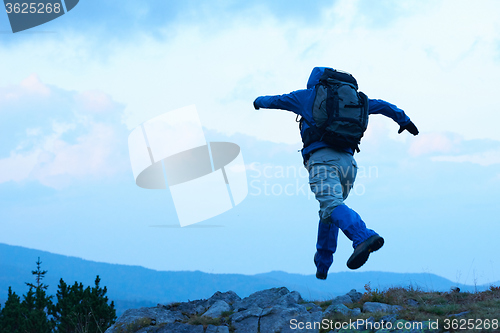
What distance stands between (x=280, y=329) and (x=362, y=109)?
333 centimetres

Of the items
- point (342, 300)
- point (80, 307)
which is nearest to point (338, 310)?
point (342, 300)

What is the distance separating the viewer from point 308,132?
6.86m

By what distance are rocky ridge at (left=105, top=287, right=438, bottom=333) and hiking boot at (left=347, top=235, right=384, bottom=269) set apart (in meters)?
0.77

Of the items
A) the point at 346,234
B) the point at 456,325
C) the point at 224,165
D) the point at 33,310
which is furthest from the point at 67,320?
the point at 456,325

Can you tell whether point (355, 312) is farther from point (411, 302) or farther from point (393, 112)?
point (393, 112)

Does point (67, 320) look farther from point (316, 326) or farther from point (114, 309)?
point (316, 326)

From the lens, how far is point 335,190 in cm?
650

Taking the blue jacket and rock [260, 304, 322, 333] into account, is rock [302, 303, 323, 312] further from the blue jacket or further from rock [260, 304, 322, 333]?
the blue jacket

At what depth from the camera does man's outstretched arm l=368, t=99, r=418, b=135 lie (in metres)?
7.45

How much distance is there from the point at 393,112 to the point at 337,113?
1582 millimetres

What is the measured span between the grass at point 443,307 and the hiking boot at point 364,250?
33.1 inches

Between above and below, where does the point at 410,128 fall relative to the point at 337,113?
above

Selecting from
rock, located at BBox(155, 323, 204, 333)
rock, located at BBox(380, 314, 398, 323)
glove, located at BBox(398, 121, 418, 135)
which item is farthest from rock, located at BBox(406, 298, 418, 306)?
rock, located at BBox(155, 323, 204, 333)

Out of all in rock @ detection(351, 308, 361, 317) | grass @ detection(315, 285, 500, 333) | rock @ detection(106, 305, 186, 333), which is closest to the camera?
grass @ detection(315, 285, 500, 333)
